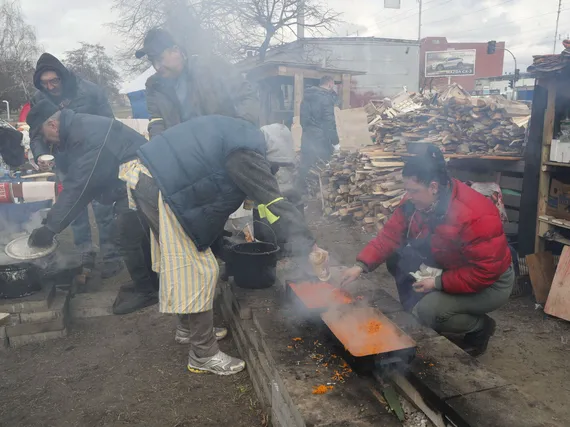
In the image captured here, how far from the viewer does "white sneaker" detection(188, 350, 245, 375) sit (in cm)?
331

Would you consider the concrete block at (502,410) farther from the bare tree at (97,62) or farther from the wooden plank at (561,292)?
the bare tree at (97,62)

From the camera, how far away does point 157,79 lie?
4516 millimetres

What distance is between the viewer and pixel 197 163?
9.21 ft

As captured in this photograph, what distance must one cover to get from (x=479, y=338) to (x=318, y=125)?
708 cm

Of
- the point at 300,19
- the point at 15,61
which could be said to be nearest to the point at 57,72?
the point at 300,19

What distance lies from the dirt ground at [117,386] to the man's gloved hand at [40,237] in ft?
3.03

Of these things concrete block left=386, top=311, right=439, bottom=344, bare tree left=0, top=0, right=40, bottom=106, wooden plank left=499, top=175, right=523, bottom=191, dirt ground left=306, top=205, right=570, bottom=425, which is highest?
bare tree left=0, top=0, right=40, bottom=106

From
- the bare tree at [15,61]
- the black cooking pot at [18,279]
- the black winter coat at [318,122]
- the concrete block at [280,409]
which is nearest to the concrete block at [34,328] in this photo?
the black cooking pot at [18,279]

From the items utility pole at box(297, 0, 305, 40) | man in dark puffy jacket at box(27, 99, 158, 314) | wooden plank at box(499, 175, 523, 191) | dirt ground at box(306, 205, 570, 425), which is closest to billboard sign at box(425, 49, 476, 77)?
utility pole at box(297, 0, 305, 40)

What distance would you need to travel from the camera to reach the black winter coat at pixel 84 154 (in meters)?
3.78

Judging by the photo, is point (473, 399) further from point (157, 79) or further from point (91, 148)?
point (157, 79)

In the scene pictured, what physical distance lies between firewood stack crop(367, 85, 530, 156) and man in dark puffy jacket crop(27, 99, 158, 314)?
3.63 m

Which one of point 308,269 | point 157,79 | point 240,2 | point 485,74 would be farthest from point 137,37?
point 485,74

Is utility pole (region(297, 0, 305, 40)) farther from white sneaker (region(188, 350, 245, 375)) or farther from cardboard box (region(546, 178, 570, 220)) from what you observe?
white sneaker (region(188, 350, 245, 375))
